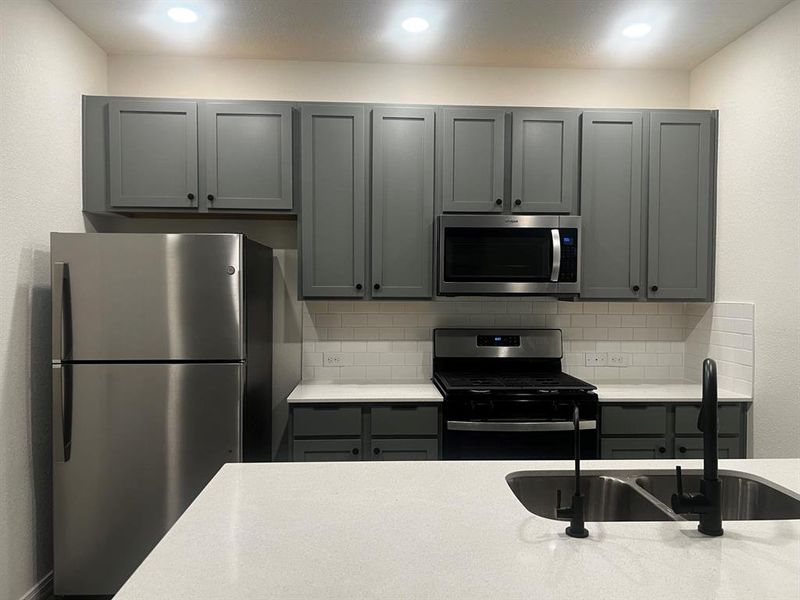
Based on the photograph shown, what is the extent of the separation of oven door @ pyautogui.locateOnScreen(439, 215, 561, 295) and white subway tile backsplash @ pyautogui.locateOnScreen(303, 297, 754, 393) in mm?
425

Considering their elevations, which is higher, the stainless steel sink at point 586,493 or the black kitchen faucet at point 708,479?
the black kitchen faucet at point 708,479

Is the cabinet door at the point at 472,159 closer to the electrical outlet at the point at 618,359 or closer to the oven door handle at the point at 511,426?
the oven door handle at the point at 511,426

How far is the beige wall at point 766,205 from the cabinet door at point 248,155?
7.94 ft

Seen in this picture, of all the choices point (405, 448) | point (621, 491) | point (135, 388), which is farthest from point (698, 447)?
point (135, 388)

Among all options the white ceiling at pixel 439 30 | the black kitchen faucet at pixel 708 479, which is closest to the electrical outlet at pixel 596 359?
the white ceiling at pixel 439 30

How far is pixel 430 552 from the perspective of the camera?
103 centimetres

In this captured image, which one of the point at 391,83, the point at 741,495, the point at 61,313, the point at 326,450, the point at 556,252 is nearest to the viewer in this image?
the point at 741,495

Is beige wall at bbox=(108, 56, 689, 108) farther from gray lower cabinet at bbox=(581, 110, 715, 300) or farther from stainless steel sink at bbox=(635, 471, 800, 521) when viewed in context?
stainless steel sink at bbox=(635, 471, 800, 521)

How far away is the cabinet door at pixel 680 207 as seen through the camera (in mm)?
3016

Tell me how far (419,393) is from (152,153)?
194 cm

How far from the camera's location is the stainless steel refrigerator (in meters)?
2.43

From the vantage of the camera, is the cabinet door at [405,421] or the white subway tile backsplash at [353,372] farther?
the white subway tile backsplash at [353,372]

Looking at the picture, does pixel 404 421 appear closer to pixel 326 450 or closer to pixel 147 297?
pixel 326 450

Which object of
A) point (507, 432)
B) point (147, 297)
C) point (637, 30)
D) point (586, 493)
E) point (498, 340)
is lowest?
point (507, 432)
